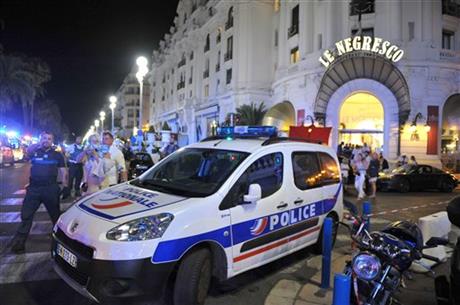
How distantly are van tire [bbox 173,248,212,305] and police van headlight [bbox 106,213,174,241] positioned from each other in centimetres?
43

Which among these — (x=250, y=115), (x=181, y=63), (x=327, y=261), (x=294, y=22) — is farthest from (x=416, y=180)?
(x=181, y=63)

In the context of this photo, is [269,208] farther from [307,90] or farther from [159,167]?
[307,90]

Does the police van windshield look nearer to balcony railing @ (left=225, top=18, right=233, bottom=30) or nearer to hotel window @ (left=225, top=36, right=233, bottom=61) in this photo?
hotel window @ (left=225, top=36, right=233, bottom=61)

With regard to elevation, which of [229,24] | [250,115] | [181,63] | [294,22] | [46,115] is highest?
[229,24]

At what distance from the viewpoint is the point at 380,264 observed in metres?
3.25

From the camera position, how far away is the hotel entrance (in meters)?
26.6

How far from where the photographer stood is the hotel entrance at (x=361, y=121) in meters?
26.6

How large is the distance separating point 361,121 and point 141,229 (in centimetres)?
2741

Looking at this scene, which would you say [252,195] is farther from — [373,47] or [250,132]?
[373,47]

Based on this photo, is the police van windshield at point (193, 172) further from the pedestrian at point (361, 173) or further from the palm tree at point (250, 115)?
the palm tree at point (250, 115)

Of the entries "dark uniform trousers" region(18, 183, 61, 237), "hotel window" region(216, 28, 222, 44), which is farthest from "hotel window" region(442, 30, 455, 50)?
"dark uniform trousers" region(18, 183, 61, 237)

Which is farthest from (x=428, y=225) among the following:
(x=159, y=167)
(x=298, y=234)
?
(x=159, y=167)

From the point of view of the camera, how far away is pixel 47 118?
6581cm

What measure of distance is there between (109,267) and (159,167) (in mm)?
2211
